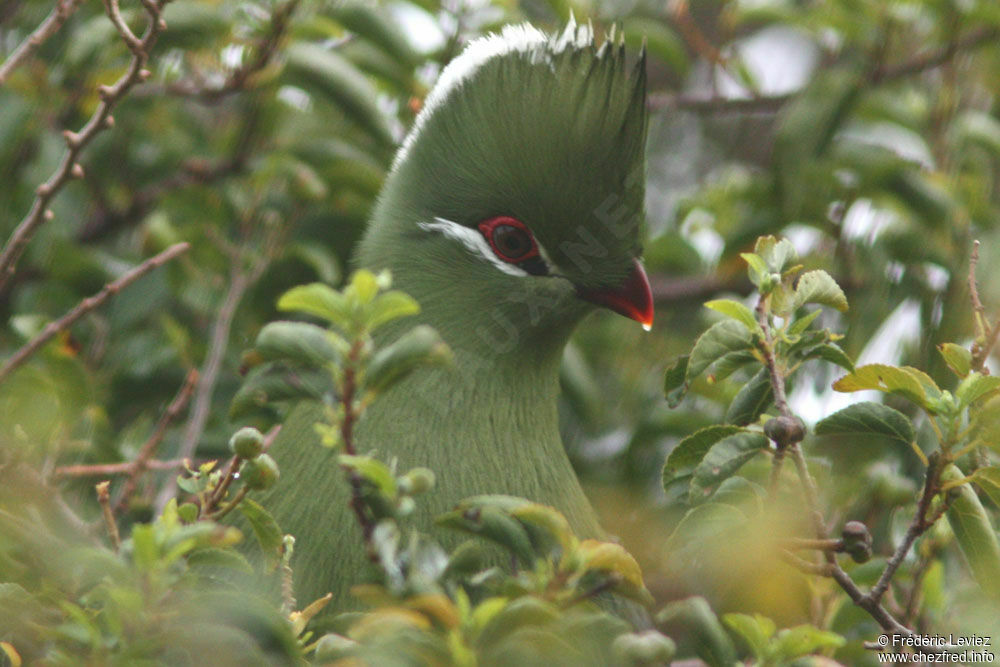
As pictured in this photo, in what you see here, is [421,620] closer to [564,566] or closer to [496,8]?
[564,566]

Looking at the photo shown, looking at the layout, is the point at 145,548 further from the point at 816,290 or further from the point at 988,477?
the point at 988,477

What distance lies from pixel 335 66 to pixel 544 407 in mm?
1425

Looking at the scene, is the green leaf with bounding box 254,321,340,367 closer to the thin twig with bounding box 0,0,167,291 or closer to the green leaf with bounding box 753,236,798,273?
the green leaf with bounding box 753,236,798,273

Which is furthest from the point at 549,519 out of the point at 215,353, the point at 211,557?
the point at 215,353

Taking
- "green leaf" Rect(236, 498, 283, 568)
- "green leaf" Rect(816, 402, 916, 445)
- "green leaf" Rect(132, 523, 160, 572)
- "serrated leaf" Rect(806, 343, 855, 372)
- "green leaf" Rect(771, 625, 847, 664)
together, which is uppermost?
"serrated leaf" Rect(806, 343, 855, 372)

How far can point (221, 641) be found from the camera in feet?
5.31

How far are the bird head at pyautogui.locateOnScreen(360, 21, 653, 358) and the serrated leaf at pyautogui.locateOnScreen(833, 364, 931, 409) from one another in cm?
106

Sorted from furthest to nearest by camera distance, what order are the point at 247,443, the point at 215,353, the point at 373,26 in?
the point at 373,26
the point at 215,353
the point at 247,443

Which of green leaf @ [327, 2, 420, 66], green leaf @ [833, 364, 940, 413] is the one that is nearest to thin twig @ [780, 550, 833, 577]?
green leaf @ [833, 364, 940, 413]

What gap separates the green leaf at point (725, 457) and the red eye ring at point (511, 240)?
1156mm

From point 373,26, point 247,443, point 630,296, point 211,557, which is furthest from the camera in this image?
point 373,26

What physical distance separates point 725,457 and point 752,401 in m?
0.20

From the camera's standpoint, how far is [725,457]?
213 centimetres

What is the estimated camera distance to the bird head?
3098 mm
